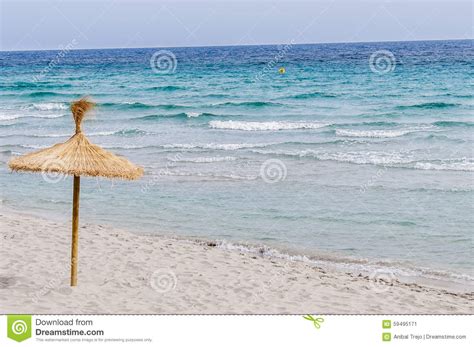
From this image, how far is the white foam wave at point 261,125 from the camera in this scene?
1078 inches

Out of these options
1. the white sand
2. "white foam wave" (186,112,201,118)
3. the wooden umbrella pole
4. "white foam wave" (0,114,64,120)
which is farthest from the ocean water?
the white sand

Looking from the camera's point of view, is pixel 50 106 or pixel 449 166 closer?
pixel 449 166

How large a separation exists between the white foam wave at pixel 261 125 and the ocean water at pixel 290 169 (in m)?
0.09

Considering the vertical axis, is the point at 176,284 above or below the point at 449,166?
below

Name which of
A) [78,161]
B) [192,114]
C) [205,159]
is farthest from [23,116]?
[78,161]

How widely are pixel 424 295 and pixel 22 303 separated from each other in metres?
5.39

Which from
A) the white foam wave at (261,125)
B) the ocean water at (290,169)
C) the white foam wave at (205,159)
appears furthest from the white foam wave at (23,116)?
the white foam wave at (205,159)
